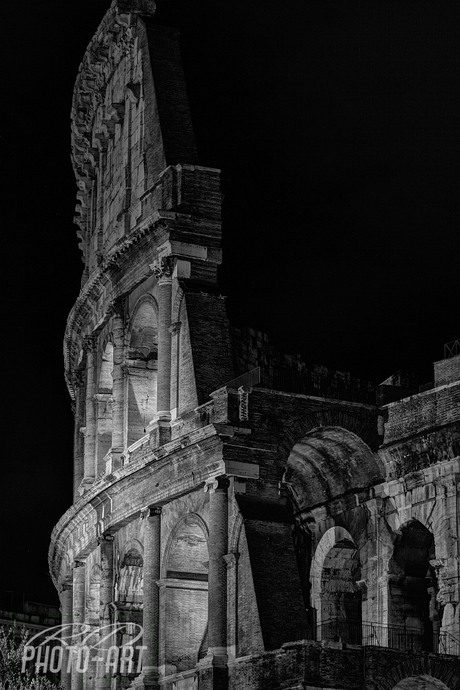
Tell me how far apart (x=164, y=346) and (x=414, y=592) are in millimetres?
10429

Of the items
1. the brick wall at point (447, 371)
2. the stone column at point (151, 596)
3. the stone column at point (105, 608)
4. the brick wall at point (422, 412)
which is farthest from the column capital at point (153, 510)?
the brick wall at point (447, 371)

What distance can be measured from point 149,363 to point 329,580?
9.50 metres

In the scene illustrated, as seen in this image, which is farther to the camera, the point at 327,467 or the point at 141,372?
the point at 141,372

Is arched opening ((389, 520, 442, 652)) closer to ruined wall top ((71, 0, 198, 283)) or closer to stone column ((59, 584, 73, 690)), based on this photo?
ruined wall top ((71, 0, 198, 283))

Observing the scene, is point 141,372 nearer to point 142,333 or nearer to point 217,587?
point 142,333

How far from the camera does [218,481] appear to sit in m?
47.1

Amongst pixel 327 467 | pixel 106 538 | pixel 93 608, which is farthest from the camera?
pixel 93 608

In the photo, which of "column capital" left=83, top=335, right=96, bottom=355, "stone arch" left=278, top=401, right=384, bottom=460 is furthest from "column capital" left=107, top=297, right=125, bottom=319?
"stone arch" left=278, top=401, right=384, bottom=460

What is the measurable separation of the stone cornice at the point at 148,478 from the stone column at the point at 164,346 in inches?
37.9

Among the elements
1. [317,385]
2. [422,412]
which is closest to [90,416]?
[317,385]

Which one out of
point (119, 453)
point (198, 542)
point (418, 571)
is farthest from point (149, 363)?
point (418, 571)

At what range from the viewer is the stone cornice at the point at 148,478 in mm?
47719

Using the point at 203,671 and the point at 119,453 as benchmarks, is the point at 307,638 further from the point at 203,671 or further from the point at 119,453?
the point at 119,453

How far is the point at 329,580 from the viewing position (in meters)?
51.1
